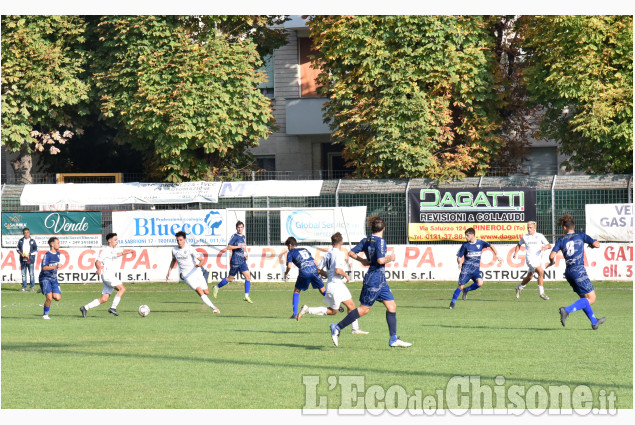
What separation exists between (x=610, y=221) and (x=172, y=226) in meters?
14.2

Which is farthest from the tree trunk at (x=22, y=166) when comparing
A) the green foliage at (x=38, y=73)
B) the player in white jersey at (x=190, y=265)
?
the player in white jersey at (x=190, y=265)

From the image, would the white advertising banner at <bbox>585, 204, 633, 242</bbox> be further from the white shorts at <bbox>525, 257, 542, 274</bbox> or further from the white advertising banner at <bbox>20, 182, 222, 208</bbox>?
the white advertising banner at <bbox>20, 182, 222, 208</bbox>

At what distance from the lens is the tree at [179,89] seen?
3203 cm

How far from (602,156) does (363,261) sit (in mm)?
20904

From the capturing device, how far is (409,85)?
32.3 m

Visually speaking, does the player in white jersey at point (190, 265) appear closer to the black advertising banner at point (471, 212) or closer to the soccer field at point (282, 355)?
the soccer field at point (282, 355)

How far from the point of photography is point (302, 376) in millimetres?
10875

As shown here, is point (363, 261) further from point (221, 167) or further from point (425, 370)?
point (221, 167)

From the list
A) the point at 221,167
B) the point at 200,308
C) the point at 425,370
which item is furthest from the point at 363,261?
the point at 221,167

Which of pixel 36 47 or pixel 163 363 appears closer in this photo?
pixel 163 363

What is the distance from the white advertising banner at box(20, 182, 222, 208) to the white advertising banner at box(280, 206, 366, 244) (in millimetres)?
3194

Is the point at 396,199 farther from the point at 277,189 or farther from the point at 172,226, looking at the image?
the point at 172,226

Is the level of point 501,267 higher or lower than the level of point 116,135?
lower
